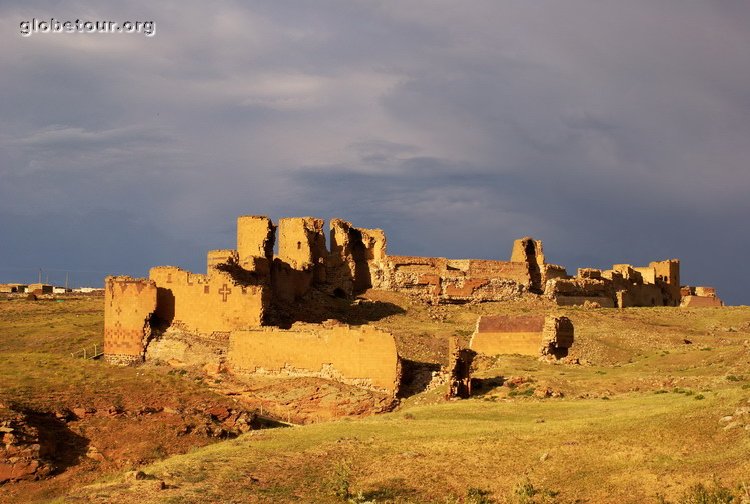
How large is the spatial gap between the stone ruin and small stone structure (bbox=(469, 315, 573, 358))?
0.17 ft

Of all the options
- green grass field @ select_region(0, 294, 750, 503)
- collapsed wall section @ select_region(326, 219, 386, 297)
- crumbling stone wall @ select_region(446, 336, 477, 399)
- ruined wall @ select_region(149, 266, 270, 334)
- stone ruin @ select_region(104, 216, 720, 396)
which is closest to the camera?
green grass field @ select_region(0, 294, 750, 503)

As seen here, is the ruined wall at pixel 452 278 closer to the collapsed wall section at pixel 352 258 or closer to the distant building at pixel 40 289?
the collapsed wall section at pixel 352 258

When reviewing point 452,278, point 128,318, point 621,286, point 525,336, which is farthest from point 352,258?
point 525,336

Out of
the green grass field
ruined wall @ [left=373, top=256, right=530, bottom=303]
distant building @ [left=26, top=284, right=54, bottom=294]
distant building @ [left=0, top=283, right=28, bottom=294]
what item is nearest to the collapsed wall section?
ruined wall @ [left=373, top=256, right=530, bottom=303]

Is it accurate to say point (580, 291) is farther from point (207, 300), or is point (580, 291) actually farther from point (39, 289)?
point (39, 289)

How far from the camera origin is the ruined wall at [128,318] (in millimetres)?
37375

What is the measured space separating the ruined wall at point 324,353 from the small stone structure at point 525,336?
4540mm

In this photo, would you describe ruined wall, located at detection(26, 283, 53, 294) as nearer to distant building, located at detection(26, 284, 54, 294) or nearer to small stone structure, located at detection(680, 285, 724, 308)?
distant building, located at detection(26, 284, 54, 294)

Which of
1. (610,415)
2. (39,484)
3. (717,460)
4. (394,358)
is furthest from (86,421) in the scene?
(717,460)

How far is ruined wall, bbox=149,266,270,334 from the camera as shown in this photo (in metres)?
36.7

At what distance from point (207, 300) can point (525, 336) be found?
38.4ft

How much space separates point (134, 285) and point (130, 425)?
35.1 feet

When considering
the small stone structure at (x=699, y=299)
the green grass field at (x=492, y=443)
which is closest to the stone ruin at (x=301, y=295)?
the green grass field at (x=492, y=443)

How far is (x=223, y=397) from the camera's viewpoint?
32.4 m
